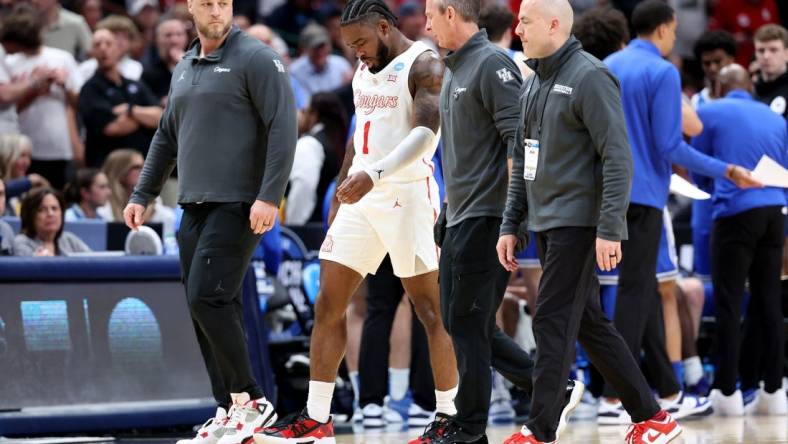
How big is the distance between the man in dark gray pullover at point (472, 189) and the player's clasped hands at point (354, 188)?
41cm

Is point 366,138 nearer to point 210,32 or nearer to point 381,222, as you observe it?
point 381,222

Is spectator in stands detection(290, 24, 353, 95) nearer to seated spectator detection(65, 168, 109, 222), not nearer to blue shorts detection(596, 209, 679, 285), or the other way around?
seated spectator detection(65, 168, 109, 222)

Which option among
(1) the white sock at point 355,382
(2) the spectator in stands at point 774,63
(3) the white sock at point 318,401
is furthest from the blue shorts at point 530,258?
(3) the white sock at point 318,401

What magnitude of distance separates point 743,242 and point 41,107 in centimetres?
557

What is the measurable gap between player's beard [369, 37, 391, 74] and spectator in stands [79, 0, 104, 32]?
24.9 feet

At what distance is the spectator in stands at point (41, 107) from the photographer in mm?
11266

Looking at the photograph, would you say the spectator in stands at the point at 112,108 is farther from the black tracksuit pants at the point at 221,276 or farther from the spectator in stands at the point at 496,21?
the black tracksuit pants at the point at 221,276

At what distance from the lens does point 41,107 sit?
1132 cm

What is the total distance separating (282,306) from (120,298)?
68.4 inches

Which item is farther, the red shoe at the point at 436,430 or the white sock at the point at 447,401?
the white sock at the point at 447,401

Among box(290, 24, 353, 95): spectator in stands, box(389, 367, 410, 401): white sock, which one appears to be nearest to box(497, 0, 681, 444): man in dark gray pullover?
box(389, 367, 410, 401): white sock

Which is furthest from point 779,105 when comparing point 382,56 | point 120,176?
point 120,176

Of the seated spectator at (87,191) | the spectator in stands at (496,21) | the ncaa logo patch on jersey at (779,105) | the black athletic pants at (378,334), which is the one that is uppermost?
the spectator in stands at (496,21)

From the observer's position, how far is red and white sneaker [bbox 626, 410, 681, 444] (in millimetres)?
6262
